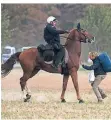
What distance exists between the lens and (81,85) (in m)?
21.8

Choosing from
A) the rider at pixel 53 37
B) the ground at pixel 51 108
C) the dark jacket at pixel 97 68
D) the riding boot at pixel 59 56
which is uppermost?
the rider at pixel 53 37

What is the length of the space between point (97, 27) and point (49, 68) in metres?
22.8

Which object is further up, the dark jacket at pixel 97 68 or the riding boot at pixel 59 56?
the riding boot at pixel 59 56

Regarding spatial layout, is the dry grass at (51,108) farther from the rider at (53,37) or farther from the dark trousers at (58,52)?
the rider at (53,37)

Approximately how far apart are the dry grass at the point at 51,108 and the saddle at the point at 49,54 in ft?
3.06

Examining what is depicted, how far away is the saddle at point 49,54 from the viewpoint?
14.1 metres

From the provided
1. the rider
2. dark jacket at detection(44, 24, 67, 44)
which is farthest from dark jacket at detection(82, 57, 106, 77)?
dark jacket at detection(44, 24, 67, 44)

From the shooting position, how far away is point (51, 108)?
12695mm

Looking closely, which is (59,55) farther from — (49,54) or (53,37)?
(53,37)

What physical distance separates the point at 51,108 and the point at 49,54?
183 cm

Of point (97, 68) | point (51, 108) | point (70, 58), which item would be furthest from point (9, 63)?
point (51, 108)

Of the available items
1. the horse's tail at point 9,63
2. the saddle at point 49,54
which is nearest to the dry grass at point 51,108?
the horse's tail at point 9,63

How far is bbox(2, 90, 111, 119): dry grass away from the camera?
11305 millimetres

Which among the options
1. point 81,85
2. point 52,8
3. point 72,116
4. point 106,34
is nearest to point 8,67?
point 72,116
